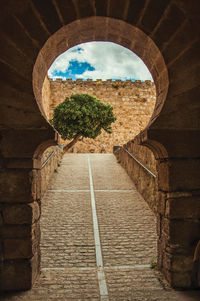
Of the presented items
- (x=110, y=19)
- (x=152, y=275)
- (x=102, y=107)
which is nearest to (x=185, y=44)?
(x=110, y=19)

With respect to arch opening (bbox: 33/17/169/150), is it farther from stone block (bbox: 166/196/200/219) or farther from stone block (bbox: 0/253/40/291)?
stone block (bbox: 0/253/40/291)

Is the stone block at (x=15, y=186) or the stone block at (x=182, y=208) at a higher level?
the stone block at (x=15, y=186)

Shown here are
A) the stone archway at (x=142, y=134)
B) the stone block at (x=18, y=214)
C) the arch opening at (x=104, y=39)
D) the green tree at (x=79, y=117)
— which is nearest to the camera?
the stone archway at (x=142, y=134)

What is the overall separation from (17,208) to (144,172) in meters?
4.90

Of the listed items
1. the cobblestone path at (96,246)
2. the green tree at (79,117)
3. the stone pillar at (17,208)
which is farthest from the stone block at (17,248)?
the green tree at (79,117)

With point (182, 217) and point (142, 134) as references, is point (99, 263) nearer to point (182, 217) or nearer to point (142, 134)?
point (182, 217)

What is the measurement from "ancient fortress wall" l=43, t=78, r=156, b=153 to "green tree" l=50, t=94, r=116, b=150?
194 inches

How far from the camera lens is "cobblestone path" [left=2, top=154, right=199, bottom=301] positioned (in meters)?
3.08

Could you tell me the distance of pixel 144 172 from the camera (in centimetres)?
721

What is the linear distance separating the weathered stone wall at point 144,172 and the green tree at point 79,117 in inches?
178

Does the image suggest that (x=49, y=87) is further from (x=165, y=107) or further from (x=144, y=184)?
(x=165, y=107)

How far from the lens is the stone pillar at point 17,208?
3082 mm

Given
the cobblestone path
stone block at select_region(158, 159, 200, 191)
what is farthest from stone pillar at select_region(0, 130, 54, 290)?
stone block at select_region(158, 159, 200, 191)

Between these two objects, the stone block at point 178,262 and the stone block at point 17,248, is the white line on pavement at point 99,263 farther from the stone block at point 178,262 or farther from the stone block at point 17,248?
the stone block at point 17,248
